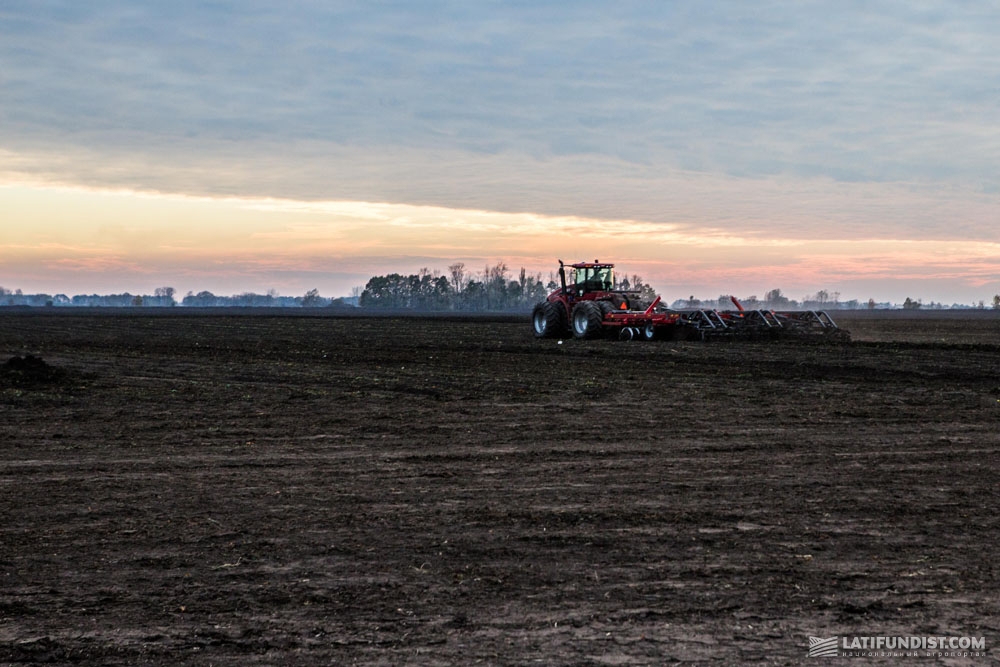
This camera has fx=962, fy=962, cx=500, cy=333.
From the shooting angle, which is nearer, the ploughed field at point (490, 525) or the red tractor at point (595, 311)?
the ploughed field at point (490, 525)

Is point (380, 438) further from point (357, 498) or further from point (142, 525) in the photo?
point (142, 525)

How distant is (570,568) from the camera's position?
6.01 m

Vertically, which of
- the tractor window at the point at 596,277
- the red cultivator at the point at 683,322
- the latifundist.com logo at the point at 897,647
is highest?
the tractor window at the point at 596,277

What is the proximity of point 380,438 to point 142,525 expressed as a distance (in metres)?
4.63

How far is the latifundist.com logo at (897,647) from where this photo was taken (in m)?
4.63

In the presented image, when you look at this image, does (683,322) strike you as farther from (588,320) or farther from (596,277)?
(596,277)

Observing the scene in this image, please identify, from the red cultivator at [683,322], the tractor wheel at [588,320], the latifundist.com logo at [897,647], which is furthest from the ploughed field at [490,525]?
the tractor wheel at [588,320]

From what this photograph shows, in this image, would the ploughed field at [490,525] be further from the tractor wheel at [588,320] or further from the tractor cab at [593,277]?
the tractor cab at [593,277]

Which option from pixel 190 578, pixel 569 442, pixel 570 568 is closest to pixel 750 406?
pixel 569 442

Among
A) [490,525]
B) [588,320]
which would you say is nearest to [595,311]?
[588,320]

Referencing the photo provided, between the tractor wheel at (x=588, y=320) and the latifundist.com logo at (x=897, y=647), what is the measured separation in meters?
26.3

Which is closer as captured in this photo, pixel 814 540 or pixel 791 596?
pixel 791 596

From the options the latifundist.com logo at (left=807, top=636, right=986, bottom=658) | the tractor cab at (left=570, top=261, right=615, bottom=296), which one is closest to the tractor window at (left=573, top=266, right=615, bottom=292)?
the tractor cab at (left=570, top=261, right=615, bottom=296)

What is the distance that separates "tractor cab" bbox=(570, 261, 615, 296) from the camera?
33.4m
